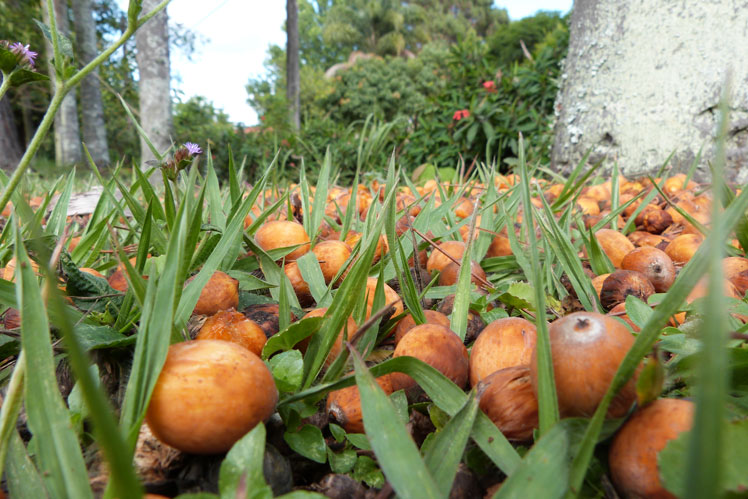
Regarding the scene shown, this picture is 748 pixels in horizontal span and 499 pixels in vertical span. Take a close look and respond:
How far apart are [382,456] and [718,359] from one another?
303 millimetres

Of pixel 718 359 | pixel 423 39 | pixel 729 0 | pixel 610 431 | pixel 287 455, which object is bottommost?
pixel 287 455

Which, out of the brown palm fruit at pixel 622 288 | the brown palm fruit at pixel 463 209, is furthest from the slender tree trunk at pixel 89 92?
the brown palm fruit at pixel 622 288

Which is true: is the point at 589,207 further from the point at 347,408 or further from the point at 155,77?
the point at 155,77

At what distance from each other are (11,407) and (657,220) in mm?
1829

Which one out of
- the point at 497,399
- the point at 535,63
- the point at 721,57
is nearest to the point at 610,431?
the point at 497,399

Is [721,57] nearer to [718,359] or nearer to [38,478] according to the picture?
[718,359]

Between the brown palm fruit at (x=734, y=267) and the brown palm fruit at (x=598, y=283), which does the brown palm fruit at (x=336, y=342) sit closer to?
the brown palm fruit at (x=598, y=283)

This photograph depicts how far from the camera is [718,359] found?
0.24 m

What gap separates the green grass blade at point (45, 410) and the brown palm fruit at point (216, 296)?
0.30 metres

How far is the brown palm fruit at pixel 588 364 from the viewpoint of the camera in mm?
482

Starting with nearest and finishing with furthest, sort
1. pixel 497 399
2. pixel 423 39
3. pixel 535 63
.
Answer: pixel 497 399 → pixel 535 63 → pixel 423 39

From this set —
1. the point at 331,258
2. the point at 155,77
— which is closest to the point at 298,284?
the point at 331,258

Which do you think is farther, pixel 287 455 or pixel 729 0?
pixel 729 0

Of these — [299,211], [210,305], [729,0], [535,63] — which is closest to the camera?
[210,305]
